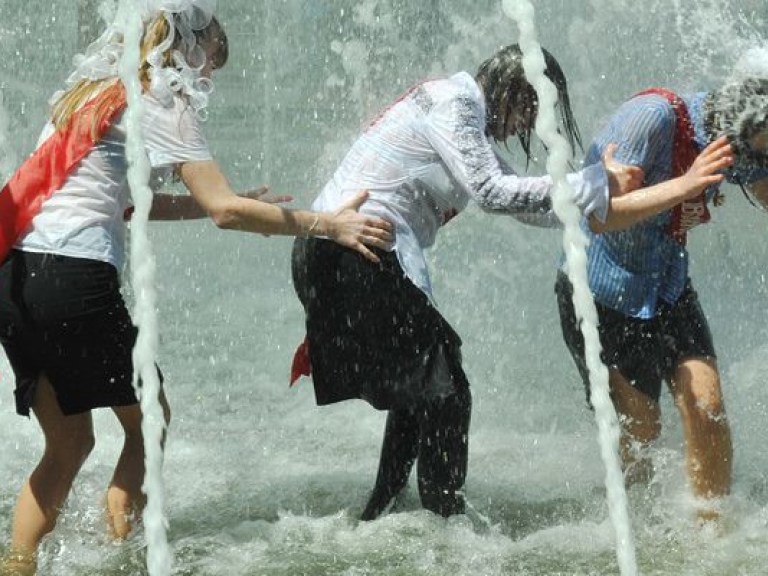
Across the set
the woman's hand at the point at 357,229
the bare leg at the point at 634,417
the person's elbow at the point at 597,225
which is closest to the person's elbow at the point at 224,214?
the woman's hand at the point at 357,229

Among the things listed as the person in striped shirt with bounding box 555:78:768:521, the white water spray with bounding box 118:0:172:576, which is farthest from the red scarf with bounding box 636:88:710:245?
the white water spray with bounding box 118:0:172:576

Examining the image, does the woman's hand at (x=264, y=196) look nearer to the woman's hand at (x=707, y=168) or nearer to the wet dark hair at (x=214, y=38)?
the wet dark hair at (x=214, y=38)

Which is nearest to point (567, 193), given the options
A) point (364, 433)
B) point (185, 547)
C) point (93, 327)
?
point (93, 327)

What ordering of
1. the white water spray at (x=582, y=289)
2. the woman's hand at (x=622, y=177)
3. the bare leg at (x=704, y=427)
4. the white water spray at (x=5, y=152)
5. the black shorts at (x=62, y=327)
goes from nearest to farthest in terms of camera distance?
1. the white water spray at (x=582, y=289)
2. the black shorts at (x=62, y=327)
3. the woman's hand at (x=622, y=177)
4. the bare leg at (x=704, y=427)
5. the white water spray at (x=5, y=152)

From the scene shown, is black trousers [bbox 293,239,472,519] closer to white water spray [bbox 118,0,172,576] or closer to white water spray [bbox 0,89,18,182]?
white water spray [bbox 118,0,172,576]

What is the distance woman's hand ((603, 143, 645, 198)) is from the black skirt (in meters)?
0.56

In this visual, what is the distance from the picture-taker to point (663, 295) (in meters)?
3.96

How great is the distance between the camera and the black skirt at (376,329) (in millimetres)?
3732

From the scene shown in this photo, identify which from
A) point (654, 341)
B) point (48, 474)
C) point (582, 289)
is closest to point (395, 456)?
point (654, 341)

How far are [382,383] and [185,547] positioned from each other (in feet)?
2.38

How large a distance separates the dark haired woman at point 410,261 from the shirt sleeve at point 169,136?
0.48 metres

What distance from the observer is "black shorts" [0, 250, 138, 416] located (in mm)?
3443

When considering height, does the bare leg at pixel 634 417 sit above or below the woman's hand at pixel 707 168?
below

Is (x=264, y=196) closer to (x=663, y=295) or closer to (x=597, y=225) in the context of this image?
(x=597, y=225)
